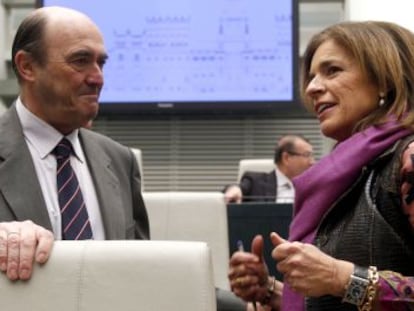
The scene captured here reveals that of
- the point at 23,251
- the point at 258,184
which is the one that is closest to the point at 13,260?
the point at 23,251

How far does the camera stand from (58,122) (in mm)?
2143

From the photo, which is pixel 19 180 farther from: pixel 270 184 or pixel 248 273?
pixel 270 184

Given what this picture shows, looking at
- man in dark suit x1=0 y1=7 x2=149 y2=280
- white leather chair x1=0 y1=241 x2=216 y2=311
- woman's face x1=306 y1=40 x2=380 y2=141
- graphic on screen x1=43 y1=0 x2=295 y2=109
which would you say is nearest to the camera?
white leather chair x1=0 y1=241 x2=216 y2=311

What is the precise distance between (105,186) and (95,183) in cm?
3

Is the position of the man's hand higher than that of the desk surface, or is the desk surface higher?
the man's hand

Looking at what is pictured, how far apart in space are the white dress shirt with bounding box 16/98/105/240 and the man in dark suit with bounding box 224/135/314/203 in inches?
107

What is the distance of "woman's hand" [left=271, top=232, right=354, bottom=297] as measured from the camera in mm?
1529

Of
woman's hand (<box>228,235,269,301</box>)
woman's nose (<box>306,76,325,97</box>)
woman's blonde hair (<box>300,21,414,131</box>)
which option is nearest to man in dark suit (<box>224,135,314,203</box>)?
woman's hand (<box>228,235,269,301</box>)

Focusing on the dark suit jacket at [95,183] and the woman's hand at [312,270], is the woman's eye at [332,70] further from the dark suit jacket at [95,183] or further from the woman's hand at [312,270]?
the dark suit jacket at [95,183]

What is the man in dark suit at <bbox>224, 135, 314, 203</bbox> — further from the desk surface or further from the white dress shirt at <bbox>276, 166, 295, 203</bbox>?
the desk surface

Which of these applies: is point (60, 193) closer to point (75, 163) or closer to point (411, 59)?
point (75, 163)

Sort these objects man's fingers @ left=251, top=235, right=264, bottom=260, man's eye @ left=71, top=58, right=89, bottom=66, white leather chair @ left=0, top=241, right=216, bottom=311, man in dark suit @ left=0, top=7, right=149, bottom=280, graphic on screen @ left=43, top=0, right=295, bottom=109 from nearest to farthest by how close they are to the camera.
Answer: white leather chair @ left=0, top=241, right=216, bottom=311 < man's fingers @ left=251, top=235, right=264, bottom=260 < man in dark suit @ left=0, top=7, right=149, bottom=280 < man's eye @ left=71, top=58, right=89, bottom=66 < graphic on screen @ left=43, top=0, right=295, bottom=109

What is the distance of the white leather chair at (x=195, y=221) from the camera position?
136 inches

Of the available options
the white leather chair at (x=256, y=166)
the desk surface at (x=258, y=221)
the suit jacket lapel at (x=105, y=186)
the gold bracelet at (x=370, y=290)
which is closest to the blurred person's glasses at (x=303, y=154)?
the white leather chair at (x=256, y=166)
